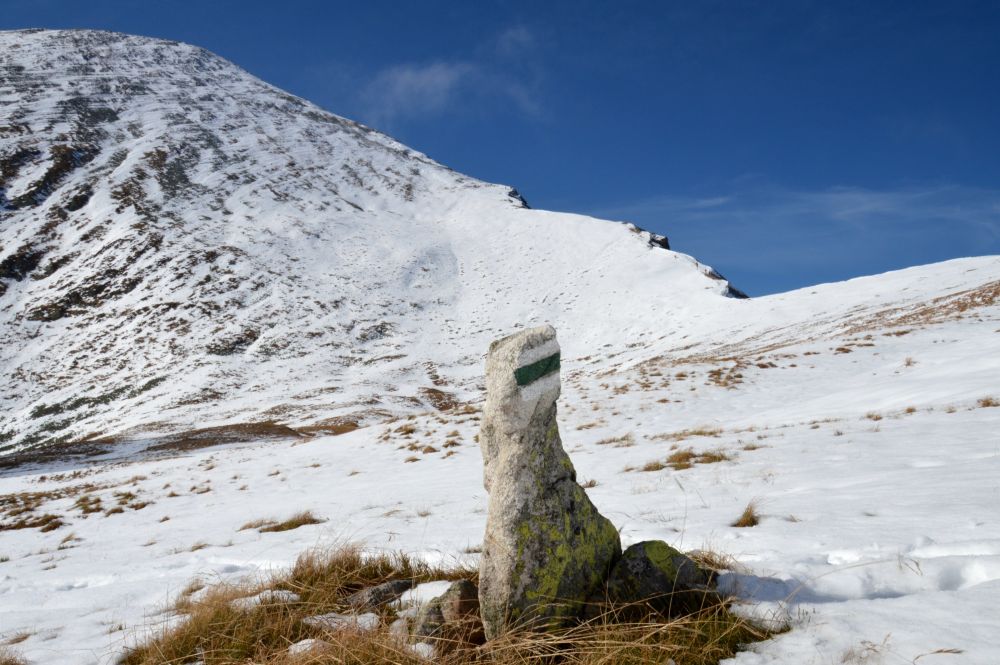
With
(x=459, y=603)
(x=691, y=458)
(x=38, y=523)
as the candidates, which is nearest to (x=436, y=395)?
(x=38, y=523)

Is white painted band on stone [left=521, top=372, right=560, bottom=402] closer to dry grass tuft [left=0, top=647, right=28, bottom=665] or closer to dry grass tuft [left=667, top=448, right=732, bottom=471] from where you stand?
dry grass tuft [left=0, top=647, right=28, bottom=665]

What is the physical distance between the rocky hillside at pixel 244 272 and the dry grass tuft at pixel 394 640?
34373mm

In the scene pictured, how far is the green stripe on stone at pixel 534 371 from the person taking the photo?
10.8 ft

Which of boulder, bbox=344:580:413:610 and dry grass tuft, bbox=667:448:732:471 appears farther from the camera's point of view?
dry grass tuft, bbox=667:448:732:471

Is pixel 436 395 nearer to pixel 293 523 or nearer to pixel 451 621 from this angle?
pixel 293 523

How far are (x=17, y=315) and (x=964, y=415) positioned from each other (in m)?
87.6

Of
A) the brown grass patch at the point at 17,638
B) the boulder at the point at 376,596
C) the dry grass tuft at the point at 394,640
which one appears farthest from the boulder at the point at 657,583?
the brown grass patch at the point at 17,638

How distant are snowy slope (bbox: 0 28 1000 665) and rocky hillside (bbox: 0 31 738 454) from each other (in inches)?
21.0

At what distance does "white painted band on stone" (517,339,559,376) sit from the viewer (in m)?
3.31

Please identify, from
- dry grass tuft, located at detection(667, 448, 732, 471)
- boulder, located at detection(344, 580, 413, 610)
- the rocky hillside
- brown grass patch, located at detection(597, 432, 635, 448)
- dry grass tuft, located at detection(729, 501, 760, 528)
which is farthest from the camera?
the rocky hillside

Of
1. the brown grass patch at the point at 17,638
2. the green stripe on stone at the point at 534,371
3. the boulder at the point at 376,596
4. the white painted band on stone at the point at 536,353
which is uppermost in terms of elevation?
the white painted band on stone at the point at 536,353

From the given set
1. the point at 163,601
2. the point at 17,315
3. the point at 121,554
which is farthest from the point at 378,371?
the point at 163,601

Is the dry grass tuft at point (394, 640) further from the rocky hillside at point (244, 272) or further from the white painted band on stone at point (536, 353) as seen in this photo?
the rocky hillside at point (244, 272)

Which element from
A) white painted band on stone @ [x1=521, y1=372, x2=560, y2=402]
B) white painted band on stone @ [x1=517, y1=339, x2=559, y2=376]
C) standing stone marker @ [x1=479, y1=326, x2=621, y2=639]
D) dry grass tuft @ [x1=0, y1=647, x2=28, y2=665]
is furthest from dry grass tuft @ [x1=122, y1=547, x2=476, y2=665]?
white painted band on stone @ [x1=517, y1=339, x2=559, y2=376]
